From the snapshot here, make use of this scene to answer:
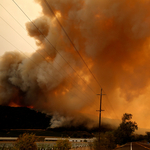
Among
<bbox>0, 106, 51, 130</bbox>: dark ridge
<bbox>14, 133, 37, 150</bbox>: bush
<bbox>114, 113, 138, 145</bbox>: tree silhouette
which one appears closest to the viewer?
<bbox>14, 133, 37, 150</bbox>: bush

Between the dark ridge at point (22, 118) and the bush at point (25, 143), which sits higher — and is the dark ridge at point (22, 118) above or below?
above

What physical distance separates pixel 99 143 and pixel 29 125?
456 ft

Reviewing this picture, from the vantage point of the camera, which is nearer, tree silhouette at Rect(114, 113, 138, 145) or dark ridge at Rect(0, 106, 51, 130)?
tree silhouette at Rect(114, 113, 138, 145)

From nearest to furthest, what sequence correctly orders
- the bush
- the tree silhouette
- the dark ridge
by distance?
the bush → the tree silhouette → the dark ridge

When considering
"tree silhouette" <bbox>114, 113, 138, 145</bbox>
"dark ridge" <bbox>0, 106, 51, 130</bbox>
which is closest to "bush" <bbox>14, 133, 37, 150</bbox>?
"tree silhouette" <bbox>114, 113, 138, 145</bbox>

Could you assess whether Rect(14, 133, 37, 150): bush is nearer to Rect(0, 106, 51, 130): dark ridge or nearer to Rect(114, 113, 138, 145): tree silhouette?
Rect(114, 113, 138, 145): tree silhouette

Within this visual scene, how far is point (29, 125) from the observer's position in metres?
150

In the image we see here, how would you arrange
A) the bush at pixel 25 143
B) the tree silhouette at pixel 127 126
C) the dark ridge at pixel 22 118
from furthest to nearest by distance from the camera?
the dark ridge at pixel 22 118
the tree silhouette at pixel 127 126
the bush at pixel 25 143

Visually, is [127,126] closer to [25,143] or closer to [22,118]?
[25,143]

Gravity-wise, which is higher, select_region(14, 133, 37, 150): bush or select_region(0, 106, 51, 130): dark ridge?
select_region(0, 106, 51, 130): dark ridge

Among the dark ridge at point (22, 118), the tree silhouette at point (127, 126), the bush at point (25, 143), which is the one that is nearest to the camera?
the bush at point (25, 143)

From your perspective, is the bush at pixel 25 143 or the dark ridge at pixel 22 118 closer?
the bush at pixel 25 143

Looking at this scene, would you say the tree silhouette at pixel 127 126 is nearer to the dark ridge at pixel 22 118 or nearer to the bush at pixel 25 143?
the bush at pixel 25 143

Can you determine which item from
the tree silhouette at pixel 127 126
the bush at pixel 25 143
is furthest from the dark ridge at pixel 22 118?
the bush at pixel 25 143
